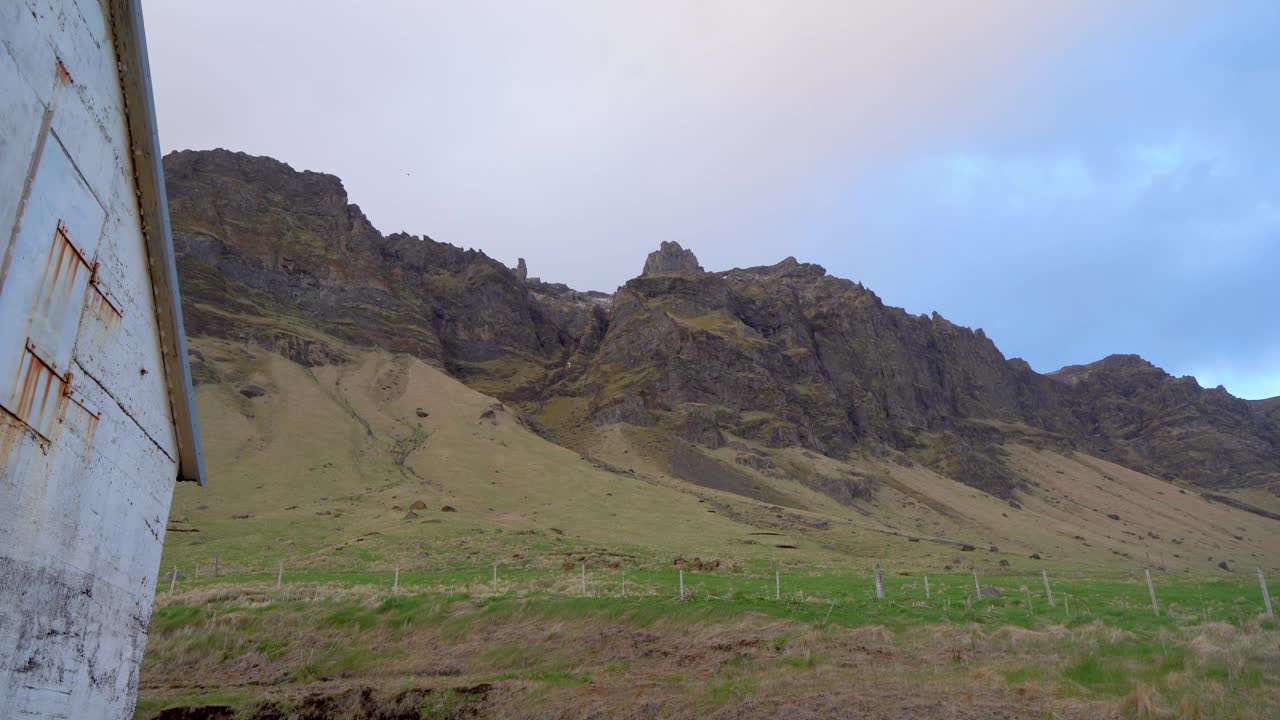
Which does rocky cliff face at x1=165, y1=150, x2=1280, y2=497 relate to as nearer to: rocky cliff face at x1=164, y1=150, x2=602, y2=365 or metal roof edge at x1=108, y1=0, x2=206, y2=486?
rocky cliff face at x1=164, y1=150, x2=602, y2=365

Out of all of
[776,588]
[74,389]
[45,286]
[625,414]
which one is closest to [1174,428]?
[625,414]

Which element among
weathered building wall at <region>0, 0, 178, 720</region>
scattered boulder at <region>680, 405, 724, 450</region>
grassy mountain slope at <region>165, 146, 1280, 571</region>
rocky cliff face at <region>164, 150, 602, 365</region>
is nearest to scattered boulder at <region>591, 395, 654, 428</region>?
grassy mountain slope at <region>165, 146, 1280, 571</region>

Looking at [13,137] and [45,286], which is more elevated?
[13,137]

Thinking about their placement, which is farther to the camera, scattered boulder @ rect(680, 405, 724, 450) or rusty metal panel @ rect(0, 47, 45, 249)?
scattered boulder @ rect(680, 405, 724, 450)

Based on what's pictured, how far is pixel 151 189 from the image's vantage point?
712 centimetres

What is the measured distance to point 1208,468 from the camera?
153 metres

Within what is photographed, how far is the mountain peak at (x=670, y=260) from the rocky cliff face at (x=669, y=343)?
0.35m

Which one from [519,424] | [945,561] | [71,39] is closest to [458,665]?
[71,39]

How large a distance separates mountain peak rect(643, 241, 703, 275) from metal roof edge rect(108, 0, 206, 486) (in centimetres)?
15957

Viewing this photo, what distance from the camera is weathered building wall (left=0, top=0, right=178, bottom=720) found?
16.7ft

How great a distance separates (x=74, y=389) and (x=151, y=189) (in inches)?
85.3

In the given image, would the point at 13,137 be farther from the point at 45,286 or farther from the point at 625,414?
the point at 625,414

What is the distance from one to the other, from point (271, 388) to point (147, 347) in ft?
281

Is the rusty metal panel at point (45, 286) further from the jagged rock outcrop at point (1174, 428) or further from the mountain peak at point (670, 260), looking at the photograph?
the jagged rock outcrop at point (1174, 428)
